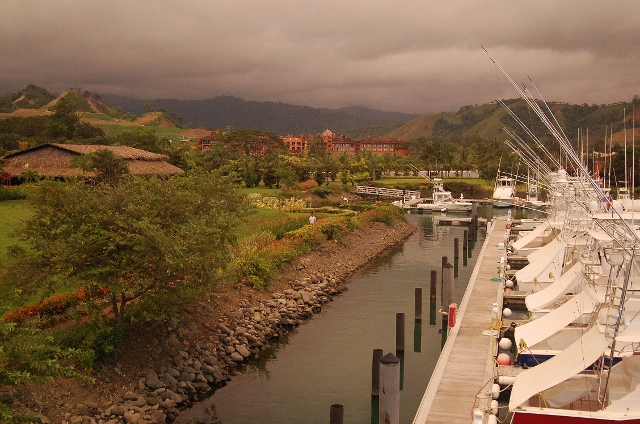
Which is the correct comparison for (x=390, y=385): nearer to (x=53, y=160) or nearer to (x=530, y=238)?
(x=530, y=238)

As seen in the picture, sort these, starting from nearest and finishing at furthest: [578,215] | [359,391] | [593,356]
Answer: [593,356], [359,391], [578,215]

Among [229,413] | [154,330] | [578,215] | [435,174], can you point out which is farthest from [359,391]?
[435,174]

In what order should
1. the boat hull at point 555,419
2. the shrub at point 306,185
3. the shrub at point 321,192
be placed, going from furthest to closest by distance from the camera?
1. the shrub at point 306,185
2. the shrub at point 321,192
3. the boat hull at point 555,419

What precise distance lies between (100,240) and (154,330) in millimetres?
4062

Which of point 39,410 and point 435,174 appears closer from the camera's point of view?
point 39,410

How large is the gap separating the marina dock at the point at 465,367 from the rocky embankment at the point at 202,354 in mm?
7109

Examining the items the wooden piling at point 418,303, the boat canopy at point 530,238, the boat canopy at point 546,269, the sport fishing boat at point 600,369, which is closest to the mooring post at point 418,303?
the wooden piling at point 418,303

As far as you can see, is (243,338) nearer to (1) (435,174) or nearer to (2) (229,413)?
(2) (229,413)

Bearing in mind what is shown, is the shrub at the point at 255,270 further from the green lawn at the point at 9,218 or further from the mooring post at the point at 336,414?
the mooring post at the point at 336,414

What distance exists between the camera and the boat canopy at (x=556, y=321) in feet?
60.6

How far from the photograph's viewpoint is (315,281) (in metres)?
32.8

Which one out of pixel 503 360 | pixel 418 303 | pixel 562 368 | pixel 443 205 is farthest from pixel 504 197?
pixel 562 368

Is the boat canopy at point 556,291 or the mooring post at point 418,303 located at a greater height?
the boat canopy at point 556,291

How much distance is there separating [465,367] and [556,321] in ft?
10.3
